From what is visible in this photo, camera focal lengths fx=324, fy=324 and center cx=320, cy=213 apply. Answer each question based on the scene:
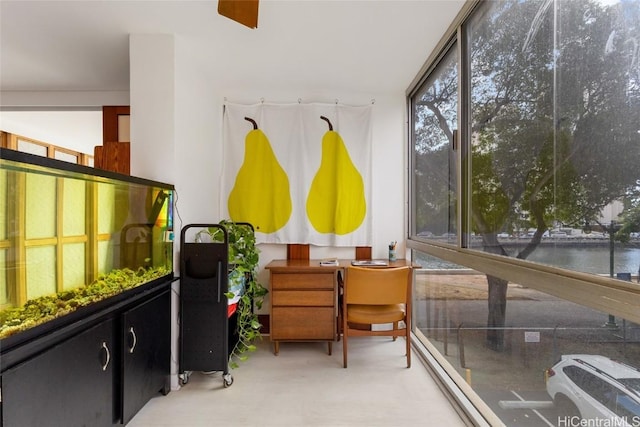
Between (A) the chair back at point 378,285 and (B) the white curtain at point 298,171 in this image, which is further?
Result: (B) the white curtain at point 298,171

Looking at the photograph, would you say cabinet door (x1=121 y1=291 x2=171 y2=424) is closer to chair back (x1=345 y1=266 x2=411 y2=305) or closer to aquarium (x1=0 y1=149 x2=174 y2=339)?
aquarium (x1=0 y1=149 x2=174 y2=339)

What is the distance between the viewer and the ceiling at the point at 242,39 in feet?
6.61

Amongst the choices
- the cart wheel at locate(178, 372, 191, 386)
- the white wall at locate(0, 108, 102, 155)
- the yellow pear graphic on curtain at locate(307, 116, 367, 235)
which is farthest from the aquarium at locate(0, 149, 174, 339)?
the white wall at locate(0, 108, 102, 155)

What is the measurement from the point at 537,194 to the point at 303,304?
1964 millimetres

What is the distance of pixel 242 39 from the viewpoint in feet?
7.73

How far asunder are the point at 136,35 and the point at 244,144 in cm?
126

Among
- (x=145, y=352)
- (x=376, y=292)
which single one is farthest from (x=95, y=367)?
(x=376, y=292)

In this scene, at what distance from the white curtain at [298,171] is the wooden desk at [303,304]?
55cm

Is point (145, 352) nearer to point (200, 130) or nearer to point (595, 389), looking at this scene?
Answer: point (200, 130)

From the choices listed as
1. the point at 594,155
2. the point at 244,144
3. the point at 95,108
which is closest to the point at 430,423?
the point at 594,155

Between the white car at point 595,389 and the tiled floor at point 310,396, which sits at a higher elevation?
the white car at point 595,389

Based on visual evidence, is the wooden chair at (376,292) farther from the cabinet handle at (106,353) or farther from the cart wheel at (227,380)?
the cabinet handle at (106,353)

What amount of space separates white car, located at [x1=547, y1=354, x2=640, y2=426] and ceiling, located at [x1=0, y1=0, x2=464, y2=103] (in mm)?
2017

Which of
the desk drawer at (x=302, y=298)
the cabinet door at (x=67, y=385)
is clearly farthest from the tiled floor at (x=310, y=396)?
the cabinet door at (x=67, y=385)
